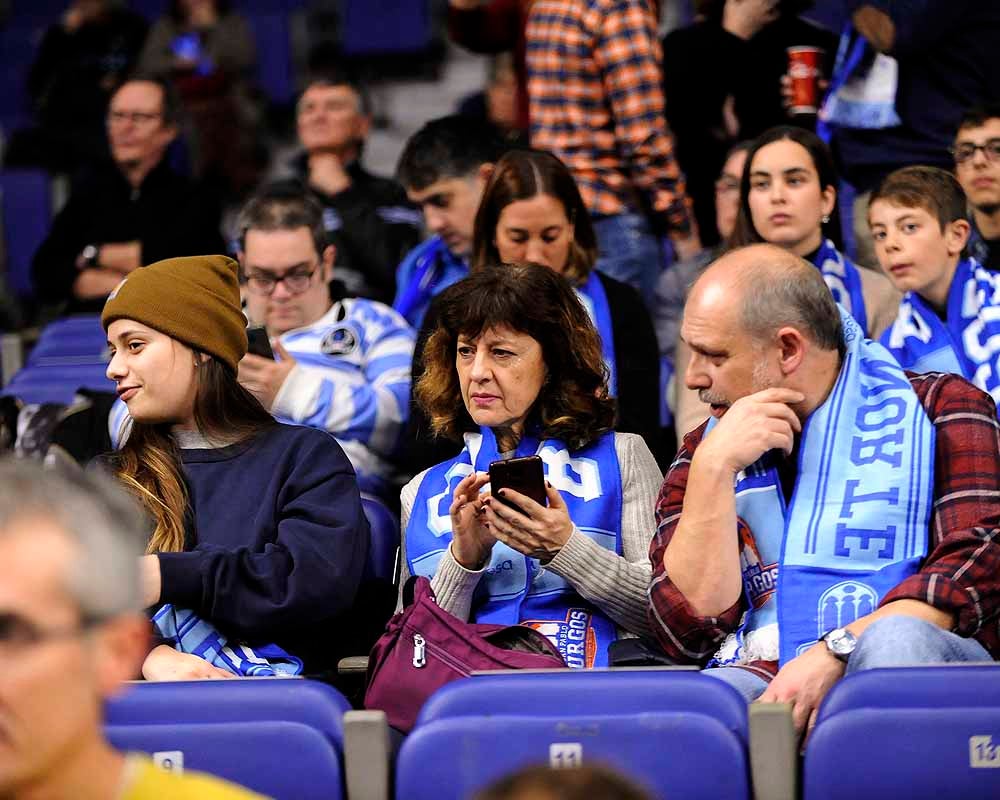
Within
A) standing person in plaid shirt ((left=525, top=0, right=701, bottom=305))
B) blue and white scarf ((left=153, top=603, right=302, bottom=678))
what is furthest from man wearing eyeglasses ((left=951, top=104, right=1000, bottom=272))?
blue and white scarf ((left=153, top=603, right=302, bottom=678))

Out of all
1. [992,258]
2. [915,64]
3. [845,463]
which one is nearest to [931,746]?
[845,463]

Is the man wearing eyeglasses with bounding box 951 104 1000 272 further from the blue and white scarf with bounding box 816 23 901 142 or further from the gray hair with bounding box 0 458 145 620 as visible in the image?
the gray hair with bounding box 0 458 145 620

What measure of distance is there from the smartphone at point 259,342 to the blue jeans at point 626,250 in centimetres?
136

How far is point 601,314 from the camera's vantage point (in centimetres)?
405

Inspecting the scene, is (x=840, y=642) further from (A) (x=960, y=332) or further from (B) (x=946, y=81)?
(B) (x=946, y=81)

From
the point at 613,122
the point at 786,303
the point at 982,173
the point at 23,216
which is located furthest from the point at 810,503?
the point at 23,216

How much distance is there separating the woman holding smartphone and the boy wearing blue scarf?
2.74 feet

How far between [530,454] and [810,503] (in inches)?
22.8

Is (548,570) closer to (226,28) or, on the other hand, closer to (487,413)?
(487,413)

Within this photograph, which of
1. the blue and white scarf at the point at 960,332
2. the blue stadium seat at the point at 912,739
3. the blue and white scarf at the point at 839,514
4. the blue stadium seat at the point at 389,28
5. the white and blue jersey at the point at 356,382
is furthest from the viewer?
the blue stadium seat at the point at 389,28

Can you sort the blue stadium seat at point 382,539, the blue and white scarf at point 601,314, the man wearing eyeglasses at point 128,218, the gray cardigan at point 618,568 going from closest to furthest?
the gray cardigan at point 618,568
the blue stadium seat at point 382,539
the blue and white scarf at point 601,314
the man wearing eyeglasses at point 128,218

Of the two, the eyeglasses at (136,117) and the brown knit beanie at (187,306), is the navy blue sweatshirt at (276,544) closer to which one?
the brown knit beanie at (187,306)

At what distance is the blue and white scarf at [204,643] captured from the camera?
3066mm

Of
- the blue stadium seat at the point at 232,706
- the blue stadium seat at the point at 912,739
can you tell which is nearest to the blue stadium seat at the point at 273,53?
the blue stadium seat at the point at 232,706
